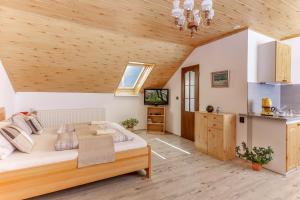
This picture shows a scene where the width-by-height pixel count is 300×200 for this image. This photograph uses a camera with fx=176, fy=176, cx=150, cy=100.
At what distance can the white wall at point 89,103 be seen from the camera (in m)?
4.63

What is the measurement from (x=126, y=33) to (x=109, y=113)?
2798 millimetres

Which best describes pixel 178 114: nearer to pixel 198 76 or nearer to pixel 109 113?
pixel 198 76

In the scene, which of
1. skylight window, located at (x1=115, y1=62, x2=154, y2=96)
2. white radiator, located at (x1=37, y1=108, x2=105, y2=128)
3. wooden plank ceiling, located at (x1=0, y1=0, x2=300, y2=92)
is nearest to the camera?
wooden plank ceiling, located at (x1=0, y1=0, x2=300, y2=92)

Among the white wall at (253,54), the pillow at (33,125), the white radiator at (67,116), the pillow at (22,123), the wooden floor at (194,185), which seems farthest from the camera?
the white radiator at (67,116)

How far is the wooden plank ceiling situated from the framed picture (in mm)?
846

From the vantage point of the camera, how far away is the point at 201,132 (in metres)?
4.00

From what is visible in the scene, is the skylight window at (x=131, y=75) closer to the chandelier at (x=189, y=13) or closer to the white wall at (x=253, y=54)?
the white wall at (x=253, y=54)

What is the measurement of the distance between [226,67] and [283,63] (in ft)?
3.31

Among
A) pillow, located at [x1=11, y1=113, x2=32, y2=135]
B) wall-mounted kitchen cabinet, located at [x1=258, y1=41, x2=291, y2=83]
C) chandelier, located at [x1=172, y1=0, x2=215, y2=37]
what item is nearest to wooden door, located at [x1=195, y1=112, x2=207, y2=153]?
wall-mounted kitchen cabinet, located at [x1=258, y1=41, x2=291, y2=83]

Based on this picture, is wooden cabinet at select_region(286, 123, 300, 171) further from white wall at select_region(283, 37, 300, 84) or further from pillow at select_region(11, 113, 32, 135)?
pillow at select_region(11, 113, 32, 135)

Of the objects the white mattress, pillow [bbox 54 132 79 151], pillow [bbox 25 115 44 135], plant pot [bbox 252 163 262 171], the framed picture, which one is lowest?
plant pot [bbox 252 163 262 171]

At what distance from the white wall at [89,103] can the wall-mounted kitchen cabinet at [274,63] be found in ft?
12.3

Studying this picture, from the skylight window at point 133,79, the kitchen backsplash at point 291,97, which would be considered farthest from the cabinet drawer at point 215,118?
the skylight window at point 133,79

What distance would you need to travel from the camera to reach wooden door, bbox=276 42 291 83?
3291 mm
